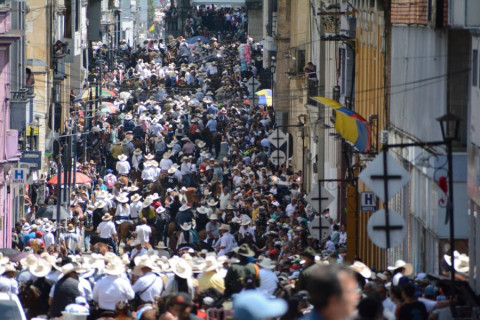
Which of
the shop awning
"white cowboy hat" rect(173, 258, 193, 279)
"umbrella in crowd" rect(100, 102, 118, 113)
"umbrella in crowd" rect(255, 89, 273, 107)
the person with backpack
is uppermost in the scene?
"umbrella in crowd" rect(255, 89, 273, 107)

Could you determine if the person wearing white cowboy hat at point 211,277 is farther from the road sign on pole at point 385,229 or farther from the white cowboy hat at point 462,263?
the road sign on pole at point 385,229

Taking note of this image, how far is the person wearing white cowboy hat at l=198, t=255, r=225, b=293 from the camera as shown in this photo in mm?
21920

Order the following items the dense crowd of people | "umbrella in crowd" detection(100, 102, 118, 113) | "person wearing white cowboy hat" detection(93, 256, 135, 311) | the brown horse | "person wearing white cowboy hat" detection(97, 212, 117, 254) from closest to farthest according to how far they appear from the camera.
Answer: the dense crowd of people → "person wearing white cowboy hat" detection(93, 256, 135, 311) → "person wearing white cowboy hat" detection(97, 212, 117, 254) → the brown horse → "umbrella in crowd" detection(100, 102, 118, 113)

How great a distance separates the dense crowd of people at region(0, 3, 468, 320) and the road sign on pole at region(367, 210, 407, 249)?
50 centimetres

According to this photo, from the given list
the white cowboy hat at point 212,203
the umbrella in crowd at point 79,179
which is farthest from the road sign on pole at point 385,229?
the umbrella in crowd at point 79,179

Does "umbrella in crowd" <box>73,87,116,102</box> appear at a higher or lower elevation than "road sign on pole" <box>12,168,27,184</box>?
higher

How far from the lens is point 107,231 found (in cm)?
3462

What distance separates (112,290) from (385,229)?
3716mm

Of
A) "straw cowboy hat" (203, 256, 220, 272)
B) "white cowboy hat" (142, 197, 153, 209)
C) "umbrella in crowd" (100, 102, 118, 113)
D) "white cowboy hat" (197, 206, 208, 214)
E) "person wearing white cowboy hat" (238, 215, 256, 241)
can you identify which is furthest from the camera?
"umbrella in crowd" (100, 102, 118, 113)

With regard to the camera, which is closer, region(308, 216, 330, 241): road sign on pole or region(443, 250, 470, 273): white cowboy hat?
region(443, 250, 470, 273): white cowboy hat

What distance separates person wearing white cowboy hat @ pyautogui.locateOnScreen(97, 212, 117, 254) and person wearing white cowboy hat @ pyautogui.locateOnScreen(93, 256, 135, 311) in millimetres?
13471

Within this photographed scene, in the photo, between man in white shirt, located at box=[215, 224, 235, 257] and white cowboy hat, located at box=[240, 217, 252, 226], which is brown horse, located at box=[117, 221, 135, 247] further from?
man in white shirt, located at box=[215, 224, 235, 257]

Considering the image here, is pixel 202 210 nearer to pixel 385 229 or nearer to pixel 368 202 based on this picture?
pixel 368 202

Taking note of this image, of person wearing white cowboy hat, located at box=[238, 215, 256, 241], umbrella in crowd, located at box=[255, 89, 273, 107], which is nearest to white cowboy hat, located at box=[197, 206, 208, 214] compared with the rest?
person wearing white cowboy hat, located at box=[238, 215, 256, 241]
